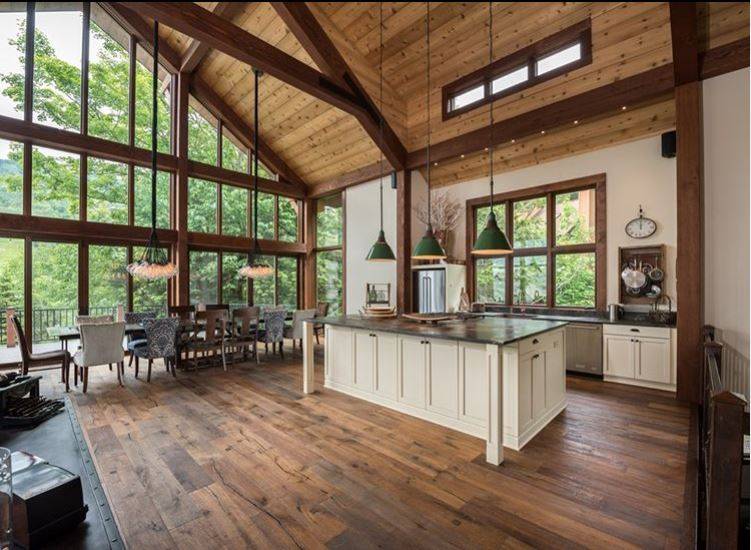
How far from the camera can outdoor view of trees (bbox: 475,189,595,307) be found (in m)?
5.47

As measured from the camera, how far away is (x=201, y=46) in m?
6.25

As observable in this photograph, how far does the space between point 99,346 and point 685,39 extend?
745 centimetres

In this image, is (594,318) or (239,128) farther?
(239,128)

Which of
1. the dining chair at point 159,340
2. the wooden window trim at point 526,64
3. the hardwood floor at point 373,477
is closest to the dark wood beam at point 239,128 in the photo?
the wooden window trim at point 526,64

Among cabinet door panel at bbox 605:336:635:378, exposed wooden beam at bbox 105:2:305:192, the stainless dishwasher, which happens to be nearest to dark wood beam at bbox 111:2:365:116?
exposed wooden beam at bbox 105:2:305:192

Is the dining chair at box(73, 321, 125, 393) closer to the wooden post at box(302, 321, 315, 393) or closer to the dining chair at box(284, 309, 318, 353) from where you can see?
the wooden post at box(302, 321, 315, 393)

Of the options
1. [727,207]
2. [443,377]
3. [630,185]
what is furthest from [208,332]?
[727,207]

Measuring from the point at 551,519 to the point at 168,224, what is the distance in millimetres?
7575

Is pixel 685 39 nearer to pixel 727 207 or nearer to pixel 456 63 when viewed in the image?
pixel 727 207

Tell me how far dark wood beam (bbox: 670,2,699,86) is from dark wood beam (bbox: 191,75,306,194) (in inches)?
290

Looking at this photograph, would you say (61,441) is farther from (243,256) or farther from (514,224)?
(243,256)

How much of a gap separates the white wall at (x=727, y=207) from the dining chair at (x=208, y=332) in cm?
645

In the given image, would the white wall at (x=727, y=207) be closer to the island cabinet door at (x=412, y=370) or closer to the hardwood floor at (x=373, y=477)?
the hardwood floor at (x=373, y=477)

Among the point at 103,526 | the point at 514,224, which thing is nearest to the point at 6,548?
the point at 103,526
